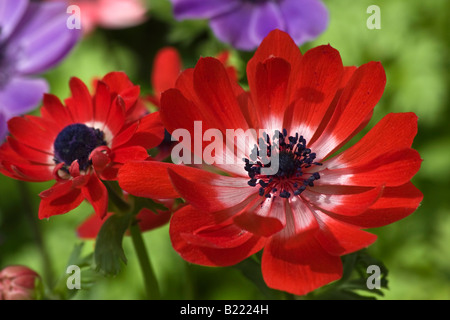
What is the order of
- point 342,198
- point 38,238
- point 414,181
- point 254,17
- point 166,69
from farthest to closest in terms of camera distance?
point 414,181, point 38,238, point 254,17, point 166,69, point 342,198

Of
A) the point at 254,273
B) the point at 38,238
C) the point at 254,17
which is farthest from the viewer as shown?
the point at 38,238

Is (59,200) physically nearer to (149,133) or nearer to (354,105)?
(149,133)

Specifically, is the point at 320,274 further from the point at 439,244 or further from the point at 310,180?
the point at 439,244

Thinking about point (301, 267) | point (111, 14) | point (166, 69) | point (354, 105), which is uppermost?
point (111, 14)

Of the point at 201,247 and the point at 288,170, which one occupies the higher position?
the point at 288,170

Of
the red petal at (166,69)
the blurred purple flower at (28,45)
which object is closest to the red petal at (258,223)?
the red petal at (166,69)

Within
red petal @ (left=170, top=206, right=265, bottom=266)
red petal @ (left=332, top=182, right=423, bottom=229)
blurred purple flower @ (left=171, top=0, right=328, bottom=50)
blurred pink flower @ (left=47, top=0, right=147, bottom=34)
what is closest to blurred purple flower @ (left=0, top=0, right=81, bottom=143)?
blurred purple flower @ (left=171, top=0, right=328, bottom=50)

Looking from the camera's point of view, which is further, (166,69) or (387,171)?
(166,69)

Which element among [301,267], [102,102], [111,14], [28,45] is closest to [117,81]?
[102,102]
